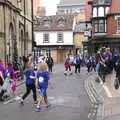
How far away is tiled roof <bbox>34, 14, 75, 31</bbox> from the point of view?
8650cm

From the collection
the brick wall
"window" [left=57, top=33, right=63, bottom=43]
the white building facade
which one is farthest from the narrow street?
the white building facade

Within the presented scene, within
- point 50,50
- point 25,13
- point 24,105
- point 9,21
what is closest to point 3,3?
point 9,21

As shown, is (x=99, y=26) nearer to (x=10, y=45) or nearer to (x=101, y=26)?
(x=101, y=26)

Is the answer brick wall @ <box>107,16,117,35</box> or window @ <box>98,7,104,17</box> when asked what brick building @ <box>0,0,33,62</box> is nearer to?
brick wall @ <box>107,16,117,35</box>

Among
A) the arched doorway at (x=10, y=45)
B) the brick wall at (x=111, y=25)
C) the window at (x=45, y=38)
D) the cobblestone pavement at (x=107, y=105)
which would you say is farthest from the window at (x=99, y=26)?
the cobblestone pavement at (x=107, y=105)

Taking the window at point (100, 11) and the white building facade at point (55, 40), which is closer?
the window at point (100, 11)

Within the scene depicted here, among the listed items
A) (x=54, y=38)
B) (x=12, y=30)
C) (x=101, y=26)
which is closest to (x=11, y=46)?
(x=12, y=30)

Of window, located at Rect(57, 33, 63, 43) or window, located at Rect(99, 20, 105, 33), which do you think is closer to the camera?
window, located at Rect(99, 20, 105, 33)

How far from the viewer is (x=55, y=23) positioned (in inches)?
3489

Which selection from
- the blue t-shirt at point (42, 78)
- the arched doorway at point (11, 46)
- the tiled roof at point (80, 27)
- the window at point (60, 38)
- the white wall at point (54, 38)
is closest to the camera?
the blue t-shirt at point (42, 78)

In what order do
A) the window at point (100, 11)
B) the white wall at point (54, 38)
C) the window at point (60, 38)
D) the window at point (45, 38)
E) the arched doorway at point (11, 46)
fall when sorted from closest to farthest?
the arched doorway at point (11, 46)
the window at point (100, 11)
the window at point (60, 38)
the white wall at point (54, 38)
the window at point (45, 38)

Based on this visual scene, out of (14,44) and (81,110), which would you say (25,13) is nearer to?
(14,44)

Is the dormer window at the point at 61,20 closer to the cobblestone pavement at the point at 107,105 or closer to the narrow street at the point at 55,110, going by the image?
the cobblestone pavement at the point at 107,105

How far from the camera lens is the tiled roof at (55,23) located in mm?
86500
